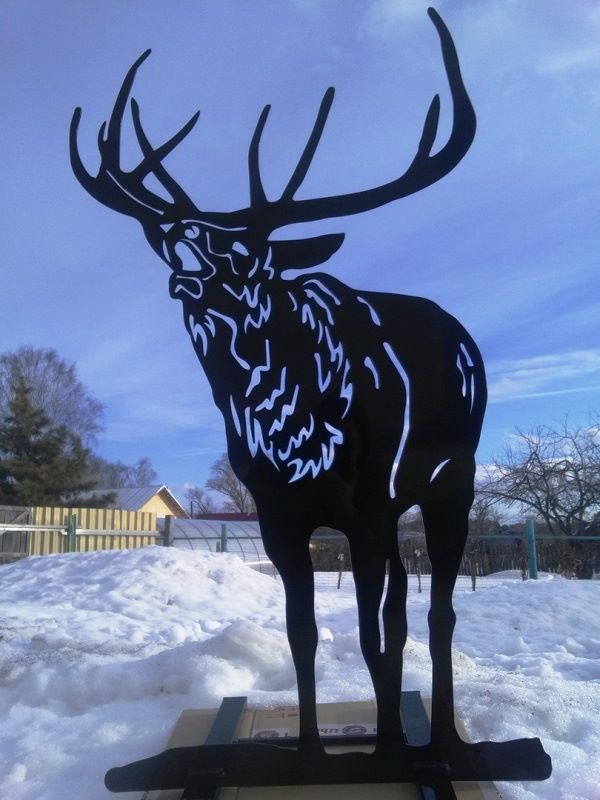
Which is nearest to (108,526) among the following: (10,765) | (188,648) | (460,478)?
(188,648)

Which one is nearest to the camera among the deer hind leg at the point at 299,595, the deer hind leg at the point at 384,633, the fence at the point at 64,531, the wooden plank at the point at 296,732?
the wooden plank at the point at 296,732

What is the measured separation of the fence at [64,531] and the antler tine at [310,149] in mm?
12709

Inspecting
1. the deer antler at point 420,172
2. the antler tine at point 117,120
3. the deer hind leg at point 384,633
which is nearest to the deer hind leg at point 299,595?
the deer hind leg at point 384,633

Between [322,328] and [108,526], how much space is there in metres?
13.8

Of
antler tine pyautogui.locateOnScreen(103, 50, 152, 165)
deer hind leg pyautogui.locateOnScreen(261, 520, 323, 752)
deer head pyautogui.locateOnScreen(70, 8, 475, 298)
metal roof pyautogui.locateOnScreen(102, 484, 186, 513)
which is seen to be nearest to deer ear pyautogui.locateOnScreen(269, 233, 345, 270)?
deer head pyautogui.locateOnScreen(70, 8, 475, 298)

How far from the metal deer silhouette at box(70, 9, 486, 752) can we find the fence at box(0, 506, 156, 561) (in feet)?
40.9

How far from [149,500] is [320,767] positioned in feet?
104

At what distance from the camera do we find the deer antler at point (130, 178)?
3332 millimetres

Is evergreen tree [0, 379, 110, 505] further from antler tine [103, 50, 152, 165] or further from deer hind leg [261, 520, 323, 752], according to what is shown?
deer hind leg [261, 520, 323, 752]

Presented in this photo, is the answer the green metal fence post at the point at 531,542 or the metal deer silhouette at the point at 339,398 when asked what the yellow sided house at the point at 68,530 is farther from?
the metal deer silhouette at the point at 339,398

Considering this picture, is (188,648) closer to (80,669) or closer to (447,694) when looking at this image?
(80,669)

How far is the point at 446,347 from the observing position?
3057 millimetres

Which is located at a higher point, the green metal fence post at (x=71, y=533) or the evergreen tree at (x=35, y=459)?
the evergreen tree at (x=35, y=459)

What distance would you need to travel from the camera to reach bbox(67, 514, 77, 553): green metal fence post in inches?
566
